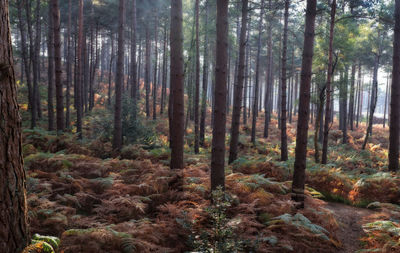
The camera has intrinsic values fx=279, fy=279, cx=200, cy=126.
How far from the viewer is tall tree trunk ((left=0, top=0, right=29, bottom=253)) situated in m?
2.55

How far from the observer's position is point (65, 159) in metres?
8.22

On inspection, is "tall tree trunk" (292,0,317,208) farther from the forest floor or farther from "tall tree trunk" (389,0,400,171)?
"tall tree trunk" (389,0,400,171)

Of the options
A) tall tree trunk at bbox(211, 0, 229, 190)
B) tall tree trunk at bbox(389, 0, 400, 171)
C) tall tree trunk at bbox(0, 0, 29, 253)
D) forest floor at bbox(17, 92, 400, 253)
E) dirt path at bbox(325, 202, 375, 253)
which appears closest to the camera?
tall tree trunk at bbox(0, 0, 29, 253)

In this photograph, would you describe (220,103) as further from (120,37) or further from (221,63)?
(120,37)

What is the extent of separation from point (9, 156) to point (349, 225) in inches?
265

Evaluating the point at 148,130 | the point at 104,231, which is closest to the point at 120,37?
the point at 148,130

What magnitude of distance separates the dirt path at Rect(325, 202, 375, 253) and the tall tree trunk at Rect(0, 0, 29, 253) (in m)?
5.08

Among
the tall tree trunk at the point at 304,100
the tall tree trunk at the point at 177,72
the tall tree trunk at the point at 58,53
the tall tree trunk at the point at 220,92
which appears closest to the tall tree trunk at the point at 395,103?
the tall tree trunk at the point at 304,100

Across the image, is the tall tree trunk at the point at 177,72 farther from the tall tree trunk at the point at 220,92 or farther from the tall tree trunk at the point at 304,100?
the tall tree trunk at the point at 304,100

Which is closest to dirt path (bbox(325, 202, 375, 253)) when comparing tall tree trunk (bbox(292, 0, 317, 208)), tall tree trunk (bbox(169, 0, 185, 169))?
tall tree trunk (bbox(292, 0, 317, 208))

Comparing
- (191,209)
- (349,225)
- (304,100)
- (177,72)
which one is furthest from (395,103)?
(191,209)

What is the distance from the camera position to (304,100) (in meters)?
6.02

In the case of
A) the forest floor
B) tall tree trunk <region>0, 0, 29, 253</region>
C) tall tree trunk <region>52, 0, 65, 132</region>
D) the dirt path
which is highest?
tall tree trunk <region>52, 0, 65, 132</region>

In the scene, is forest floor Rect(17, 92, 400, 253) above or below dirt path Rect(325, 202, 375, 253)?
above
